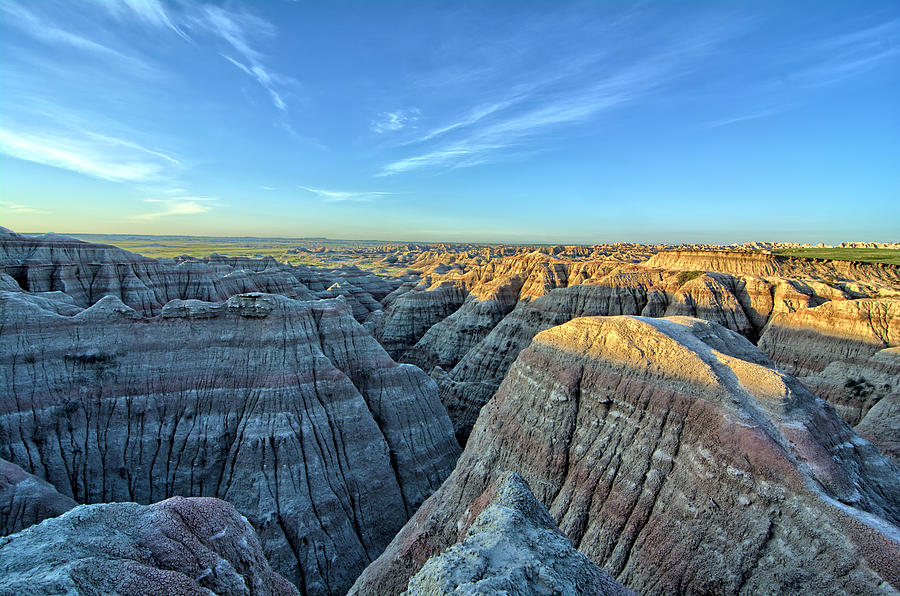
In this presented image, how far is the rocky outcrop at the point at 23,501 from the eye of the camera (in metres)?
13.5

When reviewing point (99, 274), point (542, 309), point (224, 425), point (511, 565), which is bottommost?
point (224, 425)

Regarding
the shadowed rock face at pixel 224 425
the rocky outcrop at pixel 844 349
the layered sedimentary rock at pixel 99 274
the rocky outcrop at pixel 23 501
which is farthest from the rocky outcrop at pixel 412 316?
the rocky outcrop at pixel 844 349

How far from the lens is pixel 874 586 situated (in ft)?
25.9

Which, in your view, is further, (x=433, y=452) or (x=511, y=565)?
(x=433, y=452)

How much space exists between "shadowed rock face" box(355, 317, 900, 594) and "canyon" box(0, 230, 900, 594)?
62 millimetres

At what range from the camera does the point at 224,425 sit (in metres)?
20.1

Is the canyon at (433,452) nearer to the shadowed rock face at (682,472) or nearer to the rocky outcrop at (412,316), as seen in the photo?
the shadowed rock face at (682,472)

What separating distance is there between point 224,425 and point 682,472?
21.4 meters

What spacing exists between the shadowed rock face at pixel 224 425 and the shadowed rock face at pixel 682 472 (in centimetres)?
523

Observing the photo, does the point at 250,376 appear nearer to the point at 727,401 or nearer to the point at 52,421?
the point at 52,421

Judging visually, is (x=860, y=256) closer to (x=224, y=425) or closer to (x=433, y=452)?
(x=433, y=452)

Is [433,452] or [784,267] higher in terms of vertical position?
[784,267]

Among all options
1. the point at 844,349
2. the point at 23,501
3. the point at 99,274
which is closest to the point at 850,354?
the point at 844,349

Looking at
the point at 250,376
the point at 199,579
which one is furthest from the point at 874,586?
the point at 250,376
